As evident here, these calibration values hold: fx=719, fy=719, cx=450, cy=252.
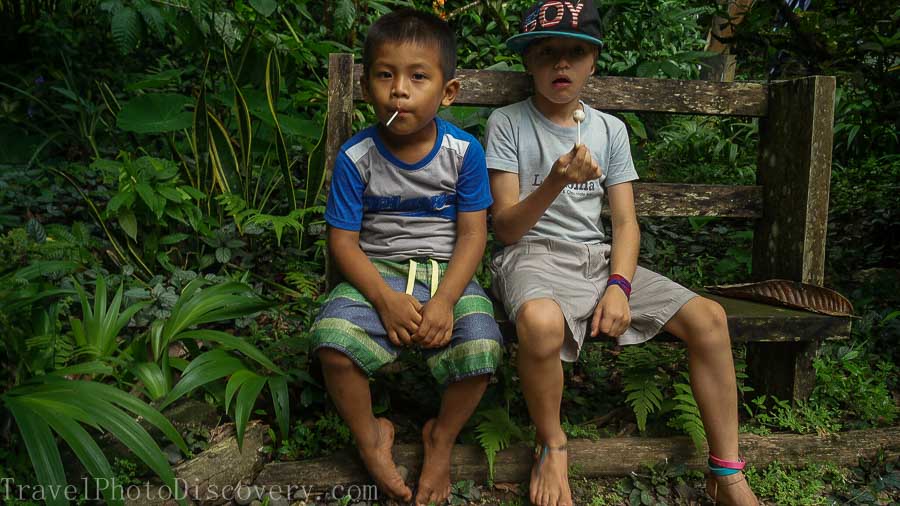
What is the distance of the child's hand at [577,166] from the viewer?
208 centimetres

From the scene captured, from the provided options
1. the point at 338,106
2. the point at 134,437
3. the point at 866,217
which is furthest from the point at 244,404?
the point at 866,217

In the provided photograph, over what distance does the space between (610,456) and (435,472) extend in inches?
25.3

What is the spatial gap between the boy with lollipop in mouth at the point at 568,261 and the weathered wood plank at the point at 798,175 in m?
0.65

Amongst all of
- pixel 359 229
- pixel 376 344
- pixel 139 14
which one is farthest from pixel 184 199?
pixel 376 344

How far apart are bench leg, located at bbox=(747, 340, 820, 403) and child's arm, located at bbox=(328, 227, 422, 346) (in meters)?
1.50

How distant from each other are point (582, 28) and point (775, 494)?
67.1 inches

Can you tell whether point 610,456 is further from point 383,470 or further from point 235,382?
point 235,382

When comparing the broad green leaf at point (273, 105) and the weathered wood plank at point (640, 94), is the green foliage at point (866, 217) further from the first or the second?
the broad green leaf at point (273, 105)

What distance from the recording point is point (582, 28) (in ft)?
7.79

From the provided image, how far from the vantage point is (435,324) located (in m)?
2.22

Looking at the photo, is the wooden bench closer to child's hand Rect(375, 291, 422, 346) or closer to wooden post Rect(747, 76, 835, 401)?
wooden post Rect(747, 76, 835, 401)

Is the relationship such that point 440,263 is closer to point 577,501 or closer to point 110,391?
point 577,501

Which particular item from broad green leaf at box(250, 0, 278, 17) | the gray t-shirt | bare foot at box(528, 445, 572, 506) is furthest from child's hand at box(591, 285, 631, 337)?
broad green leaf at box(250, 0, 278, 17)

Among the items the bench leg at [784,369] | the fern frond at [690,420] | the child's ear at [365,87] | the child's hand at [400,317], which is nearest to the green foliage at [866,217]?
the bench leg at [784,369]
